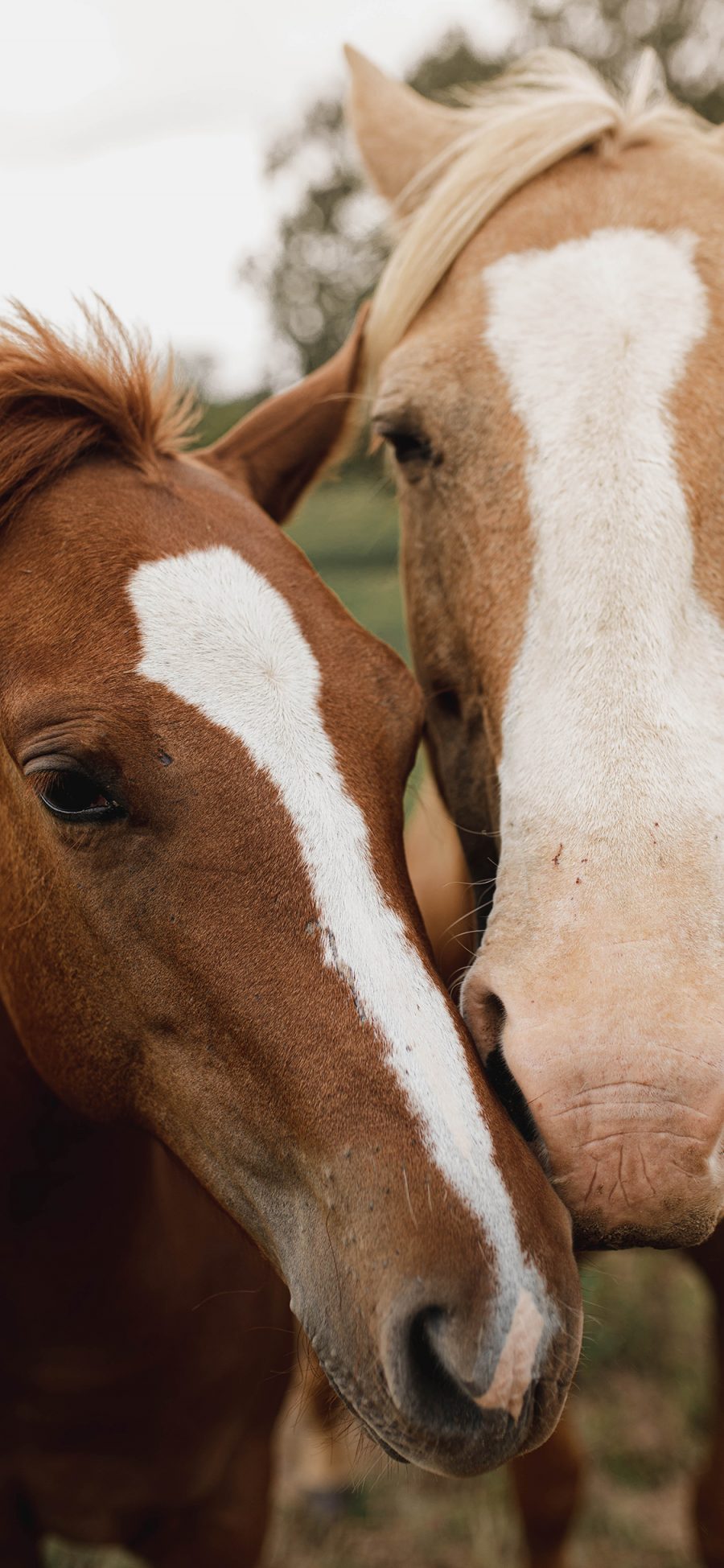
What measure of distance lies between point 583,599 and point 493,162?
4.02ft

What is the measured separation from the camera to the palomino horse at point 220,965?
4.68 ft

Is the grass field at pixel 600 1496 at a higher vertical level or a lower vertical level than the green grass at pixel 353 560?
lower

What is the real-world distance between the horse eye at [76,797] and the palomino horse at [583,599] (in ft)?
1.99

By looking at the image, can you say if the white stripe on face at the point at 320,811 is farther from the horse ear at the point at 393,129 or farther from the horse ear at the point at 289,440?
the horse ear at the point at 393,129

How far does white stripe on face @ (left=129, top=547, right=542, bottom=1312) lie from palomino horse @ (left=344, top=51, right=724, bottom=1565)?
0.12 meters

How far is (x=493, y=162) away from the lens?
2.47 meters

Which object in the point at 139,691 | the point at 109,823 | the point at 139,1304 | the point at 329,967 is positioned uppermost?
the point at 139,691

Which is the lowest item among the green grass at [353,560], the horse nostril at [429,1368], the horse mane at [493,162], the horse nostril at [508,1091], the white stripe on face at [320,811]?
the green grass at [353,560]

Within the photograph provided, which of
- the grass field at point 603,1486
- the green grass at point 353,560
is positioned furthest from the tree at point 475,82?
the grass field at point 603,1486

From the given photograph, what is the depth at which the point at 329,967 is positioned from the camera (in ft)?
5.07

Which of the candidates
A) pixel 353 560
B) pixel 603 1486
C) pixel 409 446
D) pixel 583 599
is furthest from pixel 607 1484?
pixel 353 560

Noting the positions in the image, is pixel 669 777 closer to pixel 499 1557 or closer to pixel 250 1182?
pixel 250 1182

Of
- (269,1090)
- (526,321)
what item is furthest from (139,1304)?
(526,321)

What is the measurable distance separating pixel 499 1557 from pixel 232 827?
337 centimetres
